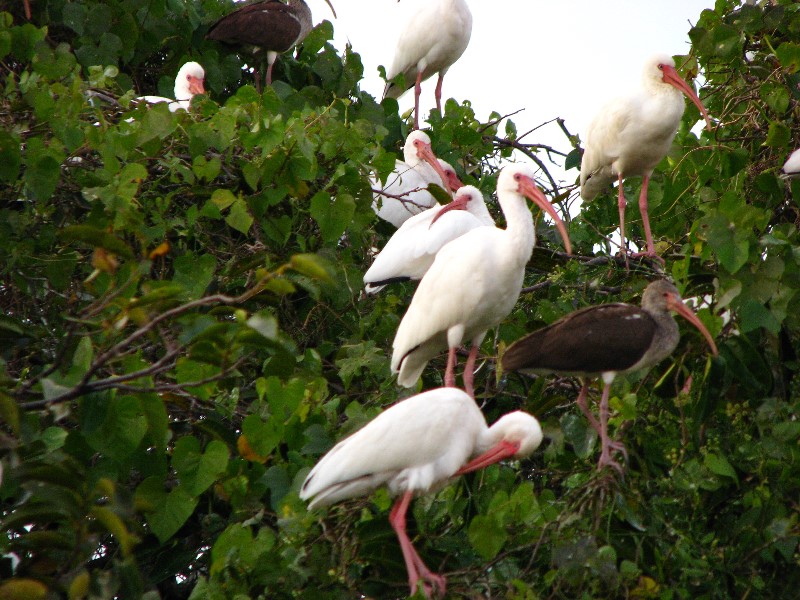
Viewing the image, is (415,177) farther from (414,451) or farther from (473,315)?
(414,451)

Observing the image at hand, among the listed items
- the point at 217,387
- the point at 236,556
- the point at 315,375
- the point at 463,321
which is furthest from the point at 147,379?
the point at 463,321

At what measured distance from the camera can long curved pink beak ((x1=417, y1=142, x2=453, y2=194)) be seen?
692 cm

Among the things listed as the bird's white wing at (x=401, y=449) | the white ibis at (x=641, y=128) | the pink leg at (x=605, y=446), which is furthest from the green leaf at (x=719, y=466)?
the white ibis at (x=641, y=128)

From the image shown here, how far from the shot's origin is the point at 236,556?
3.95 metres

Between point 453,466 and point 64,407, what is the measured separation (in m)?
1.77

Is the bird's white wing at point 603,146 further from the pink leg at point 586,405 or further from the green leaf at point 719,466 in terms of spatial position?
the green leaf at point 719,466

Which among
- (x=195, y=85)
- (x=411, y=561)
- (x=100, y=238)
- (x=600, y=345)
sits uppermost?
(x=195, y=85)

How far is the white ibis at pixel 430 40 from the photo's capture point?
8.55 m

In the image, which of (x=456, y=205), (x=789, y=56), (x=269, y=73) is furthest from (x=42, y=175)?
(x=789, y=56)

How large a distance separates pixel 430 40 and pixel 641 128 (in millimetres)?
2710

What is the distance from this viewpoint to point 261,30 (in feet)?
24.3

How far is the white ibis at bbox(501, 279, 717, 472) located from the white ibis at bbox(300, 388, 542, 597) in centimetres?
37

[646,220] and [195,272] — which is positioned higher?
[195,272]

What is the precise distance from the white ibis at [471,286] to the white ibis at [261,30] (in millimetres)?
2650
